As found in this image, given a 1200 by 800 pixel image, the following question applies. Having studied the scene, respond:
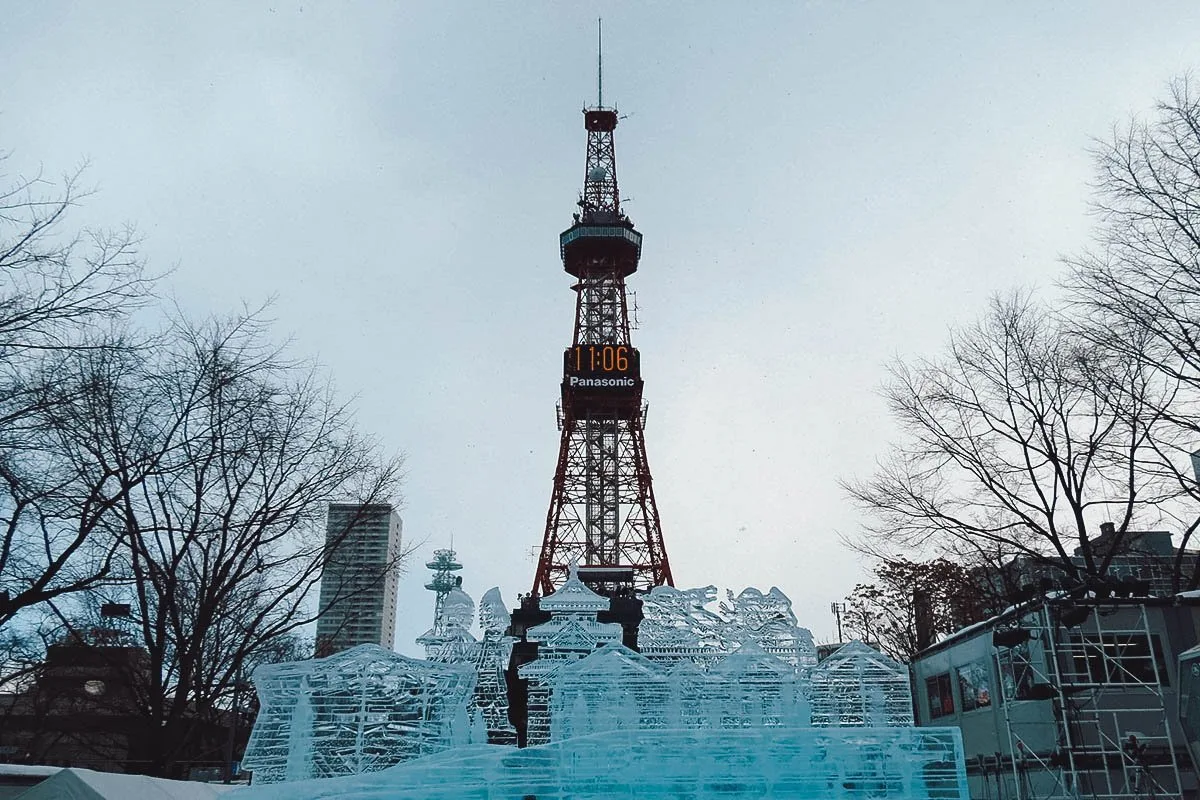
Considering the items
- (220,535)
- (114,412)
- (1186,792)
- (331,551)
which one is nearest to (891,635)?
(1186,792)

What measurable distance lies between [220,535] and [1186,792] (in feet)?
59.5

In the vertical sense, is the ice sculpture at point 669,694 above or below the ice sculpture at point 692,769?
above

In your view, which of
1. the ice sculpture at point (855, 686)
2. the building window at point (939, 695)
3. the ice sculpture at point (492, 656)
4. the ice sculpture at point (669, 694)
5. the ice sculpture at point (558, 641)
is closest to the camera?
the ice sculpture at point (669, 694)

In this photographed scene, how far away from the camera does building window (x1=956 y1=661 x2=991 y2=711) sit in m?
16.9

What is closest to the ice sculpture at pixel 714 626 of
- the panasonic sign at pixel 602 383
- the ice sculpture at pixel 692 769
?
the ice sculpture at pixel 692 769

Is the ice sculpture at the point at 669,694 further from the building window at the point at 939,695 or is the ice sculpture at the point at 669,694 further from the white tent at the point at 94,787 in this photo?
the white tent at the point at 94,787

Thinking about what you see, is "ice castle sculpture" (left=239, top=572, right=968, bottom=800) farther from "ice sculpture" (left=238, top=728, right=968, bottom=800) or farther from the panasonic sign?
the panasonic sign

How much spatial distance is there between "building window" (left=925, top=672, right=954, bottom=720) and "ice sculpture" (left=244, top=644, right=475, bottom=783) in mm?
10282

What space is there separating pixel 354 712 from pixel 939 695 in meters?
12.5

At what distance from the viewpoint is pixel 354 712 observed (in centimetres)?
1516

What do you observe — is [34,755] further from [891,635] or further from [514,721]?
[891,635]

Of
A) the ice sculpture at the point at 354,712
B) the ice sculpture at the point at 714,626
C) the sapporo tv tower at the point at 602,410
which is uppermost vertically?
the sapporo tv tower at the point at 602,410

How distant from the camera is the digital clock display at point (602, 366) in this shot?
51.3 m

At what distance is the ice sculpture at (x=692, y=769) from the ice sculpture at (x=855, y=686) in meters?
5.63
